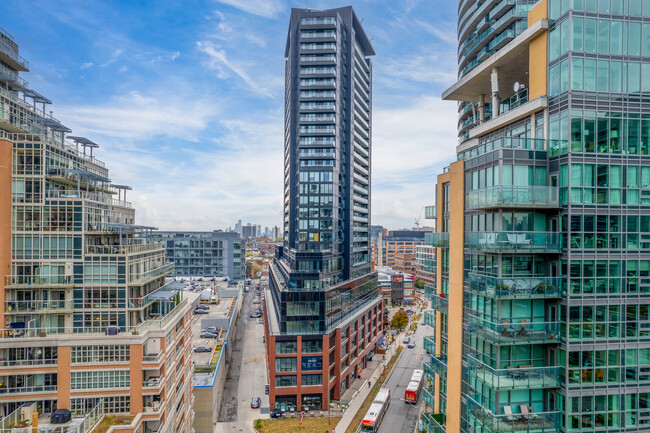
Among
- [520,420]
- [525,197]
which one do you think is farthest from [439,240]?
[520,420]

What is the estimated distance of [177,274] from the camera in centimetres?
14138

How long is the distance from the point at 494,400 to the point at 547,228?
9.98 m

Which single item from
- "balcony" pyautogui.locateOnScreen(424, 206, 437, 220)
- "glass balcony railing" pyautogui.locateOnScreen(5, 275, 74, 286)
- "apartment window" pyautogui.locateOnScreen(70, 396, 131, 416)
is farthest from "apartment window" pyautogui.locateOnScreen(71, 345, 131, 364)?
"balcony" pyautogui.locateOnScreen(424, 206, 437, 220)

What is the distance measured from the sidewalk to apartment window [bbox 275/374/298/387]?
8.51 m

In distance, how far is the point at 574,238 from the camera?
21.7m

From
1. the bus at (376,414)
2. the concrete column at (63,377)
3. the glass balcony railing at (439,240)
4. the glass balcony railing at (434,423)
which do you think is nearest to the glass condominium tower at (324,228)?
the bus at (376,414)

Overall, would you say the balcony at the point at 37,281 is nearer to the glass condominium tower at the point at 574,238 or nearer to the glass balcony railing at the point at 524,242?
the glass condominium tower at the point at 574,238

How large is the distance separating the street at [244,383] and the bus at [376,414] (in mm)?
14900

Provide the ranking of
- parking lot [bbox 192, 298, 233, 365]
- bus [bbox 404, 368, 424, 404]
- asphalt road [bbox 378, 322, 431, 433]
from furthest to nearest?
parking lot [bbox 192, 298, 233, 365] → bus [bbox 404, 368, 424, 404] → asphalt road [bbox 378, 322, 431, 433]

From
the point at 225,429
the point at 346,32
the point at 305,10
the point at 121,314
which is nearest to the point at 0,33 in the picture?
the point at 121,314

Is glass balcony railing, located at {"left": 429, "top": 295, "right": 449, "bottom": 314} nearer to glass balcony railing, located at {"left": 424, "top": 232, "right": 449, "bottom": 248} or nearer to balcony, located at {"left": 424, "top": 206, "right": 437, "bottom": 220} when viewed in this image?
glass balcony railing, located at {"left": 424, "top": 232, "right": 449, "bottom": 248}

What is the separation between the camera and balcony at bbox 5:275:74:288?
1358 inches

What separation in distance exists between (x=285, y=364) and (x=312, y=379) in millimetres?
4668

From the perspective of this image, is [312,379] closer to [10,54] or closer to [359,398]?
[359,398]
